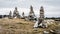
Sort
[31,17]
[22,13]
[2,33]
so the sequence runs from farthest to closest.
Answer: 1. [22,13]
2. [31,17]
3. [2,33]

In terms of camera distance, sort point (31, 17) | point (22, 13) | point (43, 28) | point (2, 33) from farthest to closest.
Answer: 1. point (22, 13)
2. point (31, 17)
3. point (43, 28)
4. point (2, 33)

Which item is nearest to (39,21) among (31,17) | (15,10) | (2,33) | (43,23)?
(43,23)

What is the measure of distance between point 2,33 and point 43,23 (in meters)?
7.61

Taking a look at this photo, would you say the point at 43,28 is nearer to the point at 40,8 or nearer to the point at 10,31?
the point at 40,8

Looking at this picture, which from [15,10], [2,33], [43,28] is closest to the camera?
[2,33]

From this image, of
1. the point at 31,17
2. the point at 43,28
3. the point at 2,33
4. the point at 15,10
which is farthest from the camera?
the point at 15,10

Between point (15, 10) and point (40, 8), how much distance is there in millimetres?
23384

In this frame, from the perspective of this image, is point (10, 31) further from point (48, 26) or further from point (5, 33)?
point (48, 26)

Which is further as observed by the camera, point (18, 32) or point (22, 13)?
point (22, 13)

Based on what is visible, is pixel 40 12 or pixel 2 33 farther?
pixel 40 12

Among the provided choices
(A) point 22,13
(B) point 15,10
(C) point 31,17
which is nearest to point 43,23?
(C) point 31,17

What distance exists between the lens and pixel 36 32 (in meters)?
30.8

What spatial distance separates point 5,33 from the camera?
30.9 m

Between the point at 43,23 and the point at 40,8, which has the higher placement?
the point at 40,8
